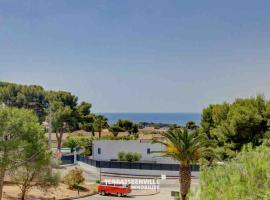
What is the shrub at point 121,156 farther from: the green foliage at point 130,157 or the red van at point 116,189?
the red van at point 116,189

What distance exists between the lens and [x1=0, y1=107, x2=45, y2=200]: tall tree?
2955 cm

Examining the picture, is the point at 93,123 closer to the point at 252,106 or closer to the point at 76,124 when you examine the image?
the point at 76,124

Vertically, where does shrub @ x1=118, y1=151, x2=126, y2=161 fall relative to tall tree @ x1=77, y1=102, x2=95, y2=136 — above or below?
below

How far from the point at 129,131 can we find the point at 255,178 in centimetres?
7994

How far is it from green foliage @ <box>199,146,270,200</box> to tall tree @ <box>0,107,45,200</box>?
780 inches

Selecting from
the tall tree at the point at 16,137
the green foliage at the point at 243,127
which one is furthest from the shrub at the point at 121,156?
the tall tree at the point at 16,137

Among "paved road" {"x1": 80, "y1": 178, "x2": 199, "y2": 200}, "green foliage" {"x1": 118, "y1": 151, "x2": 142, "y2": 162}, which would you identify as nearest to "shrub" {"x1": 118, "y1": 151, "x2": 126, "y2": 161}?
"green foliage" {"x1": 118, "y1": 151, "x2": 142, "y2": 162}

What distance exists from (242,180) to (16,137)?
73.5ft

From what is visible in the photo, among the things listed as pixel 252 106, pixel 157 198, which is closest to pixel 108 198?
pixel 157 198

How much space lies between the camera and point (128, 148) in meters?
62.7

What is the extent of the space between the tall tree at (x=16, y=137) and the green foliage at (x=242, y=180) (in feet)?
65.0

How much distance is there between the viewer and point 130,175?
56594 mm

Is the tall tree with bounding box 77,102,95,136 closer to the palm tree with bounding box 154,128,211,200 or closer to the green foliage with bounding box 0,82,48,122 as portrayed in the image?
the green foliage with bounding box 0,82,48,122

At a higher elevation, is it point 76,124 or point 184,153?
point 76,124
